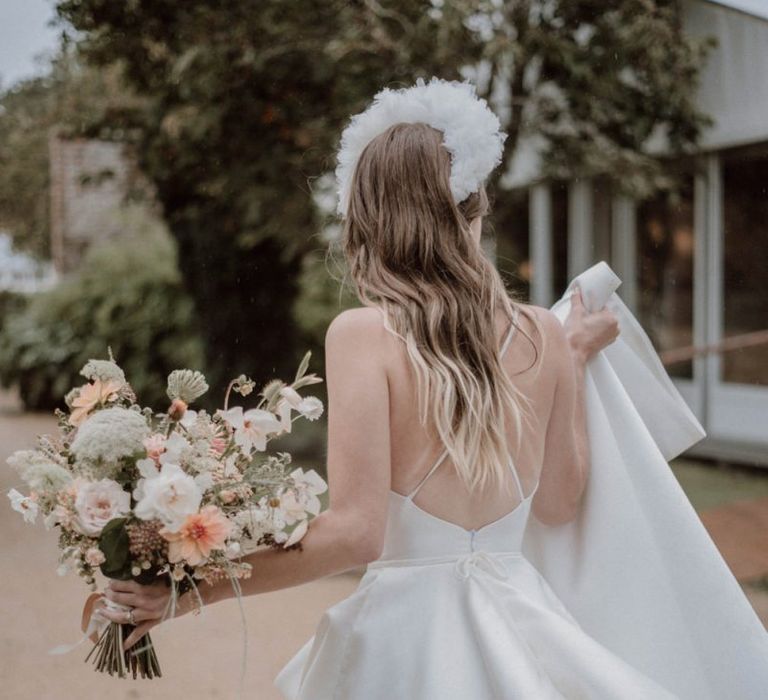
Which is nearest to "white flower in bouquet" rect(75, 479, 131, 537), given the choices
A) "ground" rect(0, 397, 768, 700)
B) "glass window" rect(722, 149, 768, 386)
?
"ground" rect(0, 397, 768, 700)

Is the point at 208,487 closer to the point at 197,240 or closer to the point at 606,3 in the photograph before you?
the point at 606,3

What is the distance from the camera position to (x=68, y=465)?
1.78 m

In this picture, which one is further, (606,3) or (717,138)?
(717,138)

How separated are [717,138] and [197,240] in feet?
15.7

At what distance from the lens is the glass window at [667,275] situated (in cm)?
1020

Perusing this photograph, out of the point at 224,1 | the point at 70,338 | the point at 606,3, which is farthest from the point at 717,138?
the point at 70,338

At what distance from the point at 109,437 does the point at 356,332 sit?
0.43m

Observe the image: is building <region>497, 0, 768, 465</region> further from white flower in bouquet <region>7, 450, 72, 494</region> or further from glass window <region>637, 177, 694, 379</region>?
white flower in bouquet <region>7, 450, 72, 494</region>

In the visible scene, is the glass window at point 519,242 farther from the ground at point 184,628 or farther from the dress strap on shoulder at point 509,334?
the dress strap on shoulder at point 509,334

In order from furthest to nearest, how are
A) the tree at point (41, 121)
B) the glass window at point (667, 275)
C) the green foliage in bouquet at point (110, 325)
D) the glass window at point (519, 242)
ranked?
the green foliage in bouquet at point (110, 325) < the glass window at point (519, 242) < the glass window at point (667, 275) < the tree at point (41, 121)

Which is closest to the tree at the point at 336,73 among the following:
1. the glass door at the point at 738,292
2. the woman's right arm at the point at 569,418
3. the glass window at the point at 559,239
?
the glass door at the point at 738,292

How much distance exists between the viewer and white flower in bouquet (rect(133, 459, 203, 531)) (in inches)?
62.4

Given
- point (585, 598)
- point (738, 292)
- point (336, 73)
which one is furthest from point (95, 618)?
point (738, 292)

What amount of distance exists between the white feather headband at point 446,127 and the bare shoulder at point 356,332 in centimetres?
30
